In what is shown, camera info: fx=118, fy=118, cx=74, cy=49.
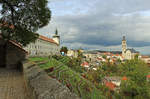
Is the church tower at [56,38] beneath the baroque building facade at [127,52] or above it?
above

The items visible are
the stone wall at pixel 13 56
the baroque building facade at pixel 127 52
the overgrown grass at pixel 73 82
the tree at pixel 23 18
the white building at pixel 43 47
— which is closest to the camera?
the overgrown grass at pixel 73 82

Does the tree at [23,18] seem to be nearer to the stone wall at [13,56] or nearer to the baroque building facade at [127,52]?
the stone wall at [13,56]

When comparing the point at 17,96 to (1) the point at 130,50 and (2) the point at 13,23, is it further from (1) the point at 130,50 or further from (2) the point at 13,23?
(1) the point at 130,50

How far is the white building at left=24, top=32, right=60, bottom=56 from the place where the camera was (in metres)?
58.3

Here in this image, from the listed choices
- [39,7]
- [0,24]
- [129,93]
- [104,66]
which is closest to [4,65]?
[0,24]

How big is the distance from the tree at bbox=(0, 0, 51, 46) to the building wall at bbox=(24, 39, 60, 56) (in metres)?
46.4

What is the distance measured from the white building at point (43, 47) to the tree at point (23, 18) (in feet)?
141

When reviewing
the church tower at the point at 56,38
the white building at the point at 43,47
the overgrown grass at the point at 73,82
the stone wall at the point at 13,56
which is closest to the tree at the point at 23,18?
the stone wall at the point at 13,56

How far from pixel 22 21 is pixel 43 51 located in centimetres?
6462

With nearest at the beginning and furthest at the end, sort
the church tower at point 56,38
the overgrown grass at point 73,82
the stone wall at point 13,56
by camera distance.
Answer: the overgrown grass at point 73,82 < the stone wall at point 13,56 < the church tower at point 56,38

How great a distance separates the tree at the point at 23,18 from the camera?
9227 mm

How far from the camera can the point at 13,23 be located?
9859 mm

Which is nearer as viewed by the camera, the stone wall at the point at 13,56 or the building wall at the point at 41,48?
the stone wall at the point at 13,56

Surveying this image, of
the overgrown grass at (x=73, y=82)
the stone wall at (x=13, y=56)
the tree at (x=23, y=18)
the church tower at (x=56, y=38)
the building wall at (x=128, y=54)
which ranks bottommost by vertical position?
the building wall at (x=128, y=54)
